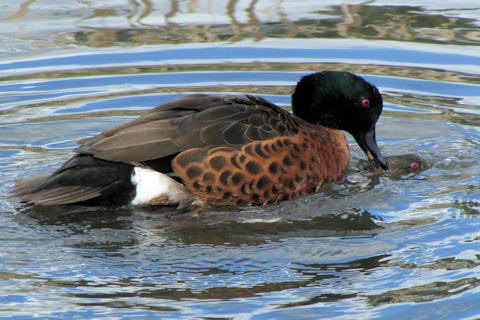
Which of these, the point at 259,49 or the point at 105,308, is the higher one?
the point at 259,49

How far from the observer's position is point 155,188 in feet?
20.4

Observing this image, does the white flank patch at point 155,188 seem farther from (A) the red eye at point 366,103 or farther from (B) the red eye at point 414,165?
(B) the red eye at point 414,165

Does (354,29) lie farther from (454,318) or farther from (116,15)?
(454,318)

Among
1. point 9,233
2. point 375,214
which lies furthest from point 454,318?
point 9,233

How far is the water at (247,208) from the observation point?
4.87 m

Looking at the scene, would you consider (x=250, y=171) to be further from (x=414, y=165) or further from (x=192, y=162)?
(x=414, y=165)

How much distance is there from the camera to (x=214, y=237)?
5.81m

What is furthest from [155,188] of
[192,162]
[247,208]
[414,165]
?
[414,165]

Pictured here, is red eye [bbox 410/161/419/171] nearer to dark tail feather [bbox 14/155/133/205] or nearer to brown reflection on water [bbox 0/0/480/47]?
dark tail feather [bbox 14/155/133/205]

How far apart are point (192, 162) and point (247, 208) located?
1.82ft

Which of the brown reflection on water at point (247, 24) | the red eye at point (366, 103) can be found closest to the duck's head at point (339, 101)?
the red eye at point (366, 103)

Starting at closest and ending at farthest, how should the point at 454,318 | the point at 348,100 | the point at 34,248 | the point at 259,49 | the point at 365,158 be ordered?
the point at 454,318 → the point at 34,248 → the point at 348,100 → the point at 365,158 → the point at 259,49

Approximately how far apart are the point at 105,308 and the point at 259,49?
226 inches

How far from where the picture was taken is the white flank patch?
6191 millimetres
